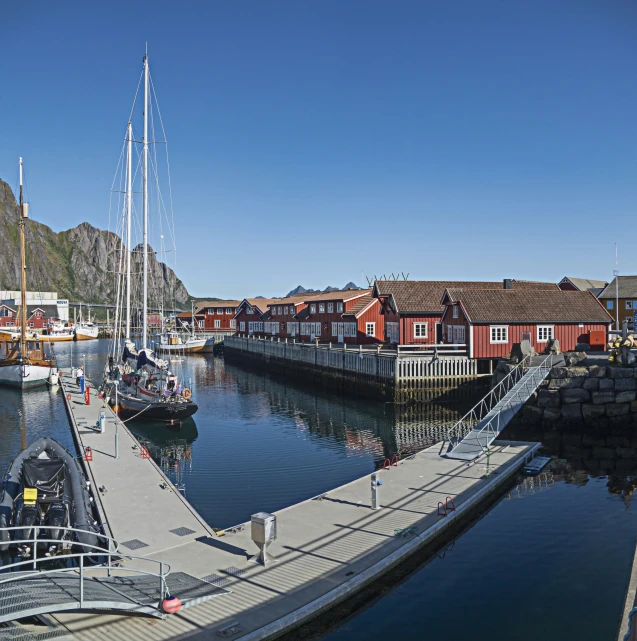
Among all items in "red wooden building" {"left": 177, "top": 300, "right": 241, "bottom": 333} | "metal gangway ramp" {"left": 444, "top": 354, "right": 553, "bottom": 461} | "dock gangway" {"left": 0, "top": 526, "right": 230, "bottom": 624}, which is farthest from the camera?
"red wooden building" {"left": 177, "top": 300, "right": 241, "bottom": 333}

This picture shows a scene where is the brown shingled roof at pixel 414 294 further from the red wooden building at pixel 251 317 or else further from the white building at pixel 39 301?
the white building at pixel 39 301

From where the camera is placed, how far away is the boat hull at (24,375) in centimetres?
5003

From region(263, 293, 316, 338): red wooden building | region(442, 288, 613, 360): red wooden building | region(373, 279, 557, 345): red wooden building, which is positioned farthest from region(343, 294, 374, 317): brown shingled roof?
region(442, 288, 613, 360): red wooden building

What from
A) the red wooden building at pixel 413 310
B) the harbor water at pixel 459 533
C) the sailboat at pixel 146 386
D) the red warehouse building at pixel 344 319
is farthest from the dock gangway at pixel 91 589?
the red warehouse building at pixel 344 319

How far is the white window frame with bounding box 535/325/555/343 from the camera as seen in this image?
45.1m

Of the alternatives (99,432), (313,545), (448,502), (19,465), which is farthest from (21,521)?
(99,432)

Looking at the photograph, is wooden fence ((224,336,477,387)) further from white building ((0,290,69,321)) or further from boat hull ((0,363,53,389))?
white building ((0,290,69,321))

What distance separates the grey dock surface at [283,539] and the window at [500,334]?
2176 centimetres

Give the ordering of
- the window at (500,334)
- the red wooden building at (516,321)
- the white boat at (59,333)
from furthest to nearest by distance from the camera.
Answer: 1. the white boat at (59,333)
2. the window at (500,334)
3. the red wooden building at (516,321)

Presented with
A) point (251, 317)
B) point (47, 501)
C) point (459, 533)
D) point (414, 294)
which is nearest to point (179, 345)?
point (251, 317)

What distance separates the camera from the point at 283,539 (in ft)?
50.1

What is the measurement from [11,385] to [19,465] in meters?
36.1

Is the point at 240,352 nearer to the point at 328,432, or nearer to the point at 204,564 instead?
the point at 328,432

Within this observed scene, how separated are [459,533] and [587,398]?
61.4ft
